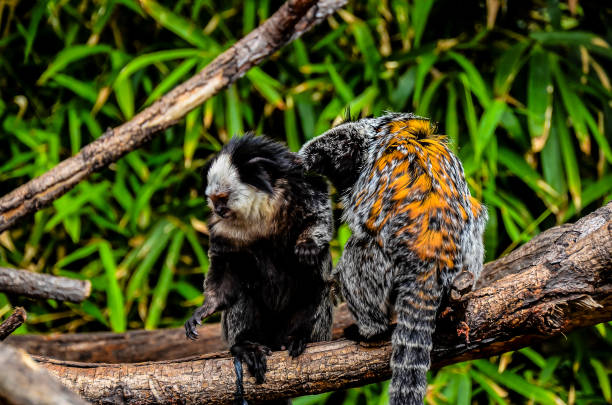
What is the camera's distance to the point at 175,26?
10.1ft

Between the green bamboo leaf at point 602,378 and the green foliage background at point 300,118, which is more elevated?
the green foliage background at point 300,118

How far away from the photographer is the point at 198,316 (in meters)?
1.96

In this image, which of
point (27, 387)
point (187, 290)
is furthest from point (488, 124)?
point (27, 387)

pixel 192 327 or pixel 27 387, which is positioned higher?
pixel 27 387

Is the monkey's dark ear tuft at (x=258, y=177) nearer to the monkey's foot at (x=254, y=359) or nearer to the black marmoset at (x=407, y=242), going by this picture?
the black marmoset at (x=407, y=242)

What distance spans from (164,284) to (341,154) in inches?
57.2

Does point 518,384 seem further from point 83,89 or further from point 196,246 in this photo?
Answer: point 83,89

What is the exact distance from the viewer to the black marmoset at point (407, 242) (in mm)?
1567

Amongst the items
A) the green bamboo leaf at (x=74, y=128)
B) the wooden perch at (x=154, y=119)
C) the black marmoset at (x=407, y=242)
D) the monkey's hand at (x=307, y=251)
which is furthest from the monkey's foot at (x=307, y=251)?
the green bamboo leaf at (x=74, y=128)

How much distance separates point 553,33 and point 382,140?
1562 mm

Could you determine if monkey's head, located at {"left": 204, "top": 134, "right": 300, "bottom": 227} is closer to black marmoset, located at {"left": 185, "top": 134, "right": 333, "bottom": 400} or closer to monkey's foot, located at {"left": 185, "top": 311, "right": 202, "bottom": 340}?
black marmoset, located at {"left": 185, "top": 134, "right": 333, "bottom": 400}

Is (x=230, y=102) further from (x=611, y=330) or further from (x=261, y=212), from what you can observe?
(x=611, y=330)

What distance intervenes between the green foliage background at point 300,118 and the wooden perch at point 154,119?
611 mm

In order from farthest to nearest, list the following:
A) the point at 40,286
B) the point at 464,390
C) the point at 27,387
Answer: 1. the point at 464,390
2. the point at 40,286
3. the point at 27,387
